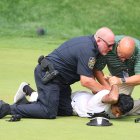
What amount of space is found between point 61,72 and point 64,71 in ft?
0.13

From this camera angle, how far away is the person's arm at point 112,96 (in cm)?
718

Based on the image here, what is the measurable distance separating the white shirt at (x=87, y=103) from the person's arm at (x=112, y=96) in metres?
0.11

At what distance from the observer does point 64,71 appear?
7.48 metres

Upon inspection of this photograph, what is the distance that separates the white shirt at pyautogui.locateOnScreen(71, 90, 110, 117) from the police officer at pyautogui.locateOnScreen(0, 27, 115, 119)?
0.37ft

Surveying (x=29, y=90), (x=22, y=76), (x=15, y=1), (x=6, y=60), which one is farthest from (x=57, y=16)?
(x=29, y=90)

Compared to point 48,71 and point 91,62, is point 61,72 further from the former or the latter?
point 91,62

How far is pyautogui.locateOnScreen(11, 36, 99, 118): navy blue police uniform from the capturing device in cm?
722

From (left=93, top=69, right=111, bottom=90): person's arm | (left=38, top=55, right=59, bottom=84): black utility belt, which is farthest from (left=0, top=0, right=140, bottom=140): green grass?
(left=38, top=55, right=59, bottom=84): black utility belt

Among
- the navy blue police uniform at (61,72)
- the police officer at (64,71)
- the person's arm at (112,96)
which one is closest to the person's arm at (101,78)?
the police officer at (64,71)

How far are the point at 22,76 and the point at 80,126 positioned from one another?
4.98 meters

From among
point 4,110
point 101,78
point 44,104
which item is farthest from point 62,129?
point 101,78

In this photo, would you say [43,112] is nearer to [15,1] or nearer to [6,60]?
[6,60]

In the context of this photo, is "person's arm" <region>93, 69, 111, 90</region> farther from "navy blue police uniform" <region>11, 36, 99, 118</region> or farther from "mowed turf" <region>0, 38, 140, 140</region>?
"mowed turf" <region>0, 38, 140, 140</region>

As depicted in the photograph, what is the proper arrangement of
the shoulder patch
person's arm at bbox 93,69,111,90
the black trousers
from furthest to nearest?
1. person's arm at bbox 93,69,111,90
2. the black trousers
3. the shoulder patch
